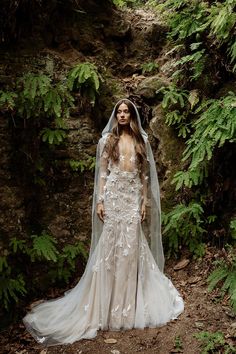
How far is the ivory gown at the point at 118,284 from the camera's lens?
16.4 ft

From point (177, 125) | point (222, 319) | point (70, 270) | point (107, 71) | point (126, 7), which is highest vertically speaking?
point (126, 7)

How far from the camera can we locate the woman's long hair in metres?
5.41

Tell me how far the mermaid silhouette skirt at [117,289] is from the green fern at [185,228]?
0.81 metres

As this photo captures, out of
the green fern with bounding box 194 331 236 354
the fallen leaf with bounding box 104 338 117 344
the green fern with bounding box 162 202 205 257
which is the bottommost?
the fallen leaf with bounding box 104 338 117 344

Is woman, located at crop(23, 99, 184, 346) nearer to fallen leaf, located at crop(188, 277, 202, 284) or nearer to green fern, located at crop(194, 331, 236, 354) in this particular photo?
fallen leaf, located at crop(188, 277, 202, 284)

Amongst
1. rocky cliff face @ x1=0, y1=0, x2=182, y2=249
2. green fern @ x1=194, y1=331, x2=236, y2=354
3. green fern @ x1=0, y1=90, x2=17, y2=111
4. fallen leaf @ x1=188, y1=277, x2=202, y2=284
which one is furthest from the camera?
rocky cliff face @ x1=0, y1=0, x2=182, y2=249

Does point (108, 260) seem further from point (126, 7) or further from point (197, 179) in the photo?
point (126, 7)

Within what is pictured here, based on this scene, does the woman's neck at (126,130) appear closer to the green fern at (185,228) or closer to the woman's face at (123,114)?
the woman's face at (123,114)

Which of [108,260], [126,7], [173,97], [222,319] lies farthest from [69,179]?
[126,7]

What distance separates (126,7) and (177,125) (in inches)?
162

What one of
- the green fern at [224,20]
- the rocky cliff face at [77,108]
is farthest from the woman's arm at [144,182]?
the green fern at [224,20]

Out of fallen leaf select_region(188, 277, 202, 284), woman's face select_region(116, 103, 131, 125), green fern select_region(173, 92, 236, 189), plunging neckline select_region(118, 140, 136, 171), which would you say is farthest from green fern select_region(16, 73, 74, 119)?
fallen leaf select_region(188, 277, 202, 284)

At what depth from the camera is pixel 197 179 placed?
6055mm

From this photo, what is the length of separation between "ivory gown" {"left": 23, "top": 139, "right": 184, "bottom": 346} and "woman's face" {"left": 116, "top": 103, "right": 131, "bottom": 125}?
361mm
